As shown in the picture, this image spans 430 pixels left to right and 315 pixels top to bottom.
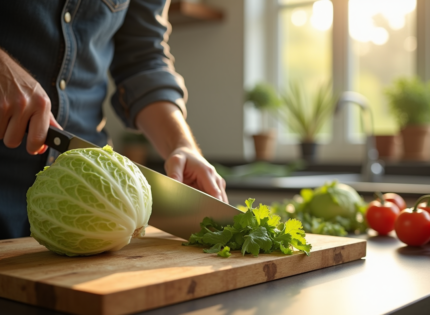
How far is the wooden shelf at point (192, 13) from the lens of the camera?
4219 mm

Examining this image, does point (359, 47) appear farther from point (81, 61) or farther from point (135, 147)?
point (81, 61)

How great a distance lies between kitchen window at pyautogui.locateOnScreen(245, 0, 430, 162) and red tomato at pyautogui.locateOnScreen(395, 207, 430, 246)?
2825mm

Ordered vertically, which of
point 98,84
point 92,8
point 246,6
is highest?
point 246,6

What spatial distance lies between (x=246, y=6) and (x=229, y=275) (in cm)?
395

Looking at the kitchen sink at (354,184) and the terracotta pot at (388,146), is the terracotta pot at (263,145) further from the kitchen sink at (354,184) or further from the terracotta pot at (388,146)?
the terracotta pot at (388,146)

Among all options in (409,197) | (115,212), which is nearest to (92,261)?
(115,212)

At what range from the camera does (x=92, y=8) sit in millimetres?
1401

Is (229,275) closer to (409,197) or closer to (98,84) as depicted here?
(98,84)

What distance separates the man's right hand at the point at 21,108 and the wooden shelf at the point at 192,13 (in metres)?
3.26

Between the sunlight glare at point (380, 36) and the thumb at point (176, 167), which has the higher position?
the sunlight glare at point (380, 36)

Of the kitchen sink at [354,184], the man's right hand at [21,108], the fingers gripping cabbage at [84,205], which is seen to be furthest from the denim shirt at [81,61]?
the kitchen sink at [354,184]

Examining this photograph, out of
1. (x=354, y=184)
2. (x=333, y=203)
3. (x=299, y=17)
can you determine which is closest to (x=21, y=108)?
(x=333, y=203)

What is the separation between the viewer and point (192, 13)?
432 centimetres

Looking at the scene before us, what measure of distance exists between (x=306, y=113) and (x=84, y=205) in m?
3.78
